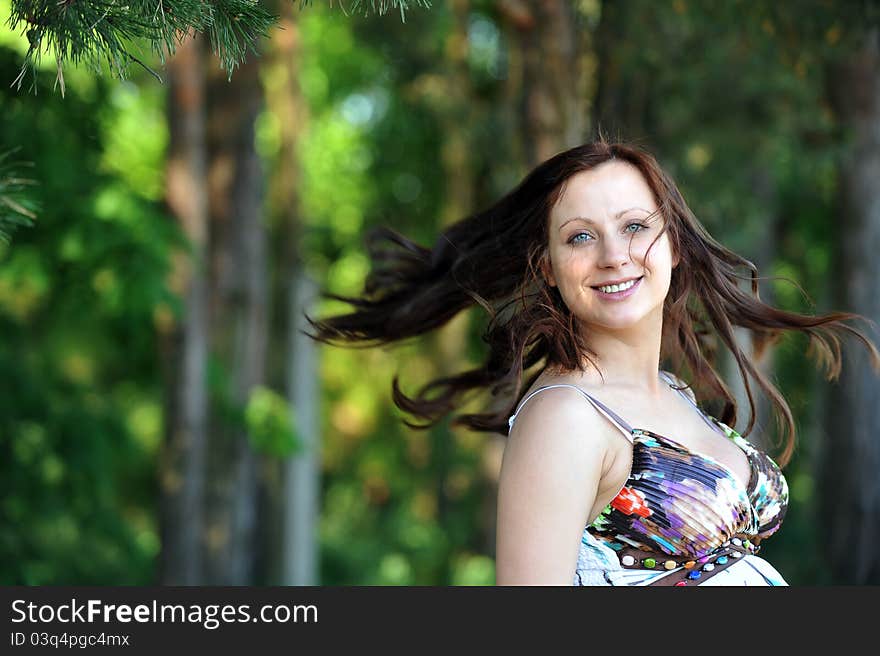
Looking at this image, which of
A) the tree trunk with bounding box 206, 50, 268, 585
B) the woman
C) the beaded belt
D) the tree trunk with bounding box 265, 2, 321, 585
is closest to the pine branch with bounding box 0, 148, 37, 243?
the woman

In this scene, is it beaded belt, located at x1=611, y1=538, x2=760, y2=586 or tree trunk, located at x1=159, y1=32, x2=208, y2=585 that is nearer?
beaded belt, located at x1=611, y1=538, x2=760, y2=586

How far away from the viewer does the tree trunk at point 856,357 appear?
9742mm

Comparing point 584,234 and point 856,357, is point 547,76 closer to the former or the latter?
point 856,357

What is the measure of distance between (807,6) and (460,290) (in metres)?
4.10

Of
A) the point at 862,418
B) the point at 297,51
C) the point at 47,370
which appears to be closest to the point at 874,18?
the point at 862,418

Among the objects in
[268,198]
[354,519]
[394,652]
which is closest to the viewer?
[394,652]

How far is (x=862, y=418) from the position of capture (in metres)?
9.93

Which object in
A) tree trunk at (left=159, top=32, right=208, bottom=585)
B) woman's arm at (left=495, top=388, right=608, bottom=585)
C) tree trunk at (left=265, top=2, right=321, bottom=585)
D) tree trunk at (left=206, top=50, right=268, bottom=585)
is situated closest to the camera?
woman's arm at (left=495, top=388, right=608, bottom=585)

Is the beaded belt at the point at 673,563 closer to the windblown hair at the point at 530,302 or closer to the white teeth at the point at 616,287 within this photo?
the windblown hair at the point at 530,302

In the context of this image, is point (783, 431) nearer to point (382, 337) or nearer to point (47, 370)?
point (382, 337)

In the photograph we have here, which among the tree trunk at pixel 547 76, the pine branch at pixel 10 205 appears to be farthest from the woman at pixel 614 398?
the tree trunk at pixel 547 76

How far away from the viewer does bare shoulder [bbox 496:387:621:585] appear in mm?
2488

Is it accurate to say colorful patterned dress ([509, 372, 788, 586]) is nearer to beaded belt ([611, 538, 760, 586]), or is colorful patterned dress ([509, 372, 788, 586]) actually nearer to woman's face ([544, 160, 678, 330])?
beaded belt ([611, 538, 760, 586])

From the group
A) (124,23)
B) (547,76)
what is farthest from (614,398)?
(547,76)
